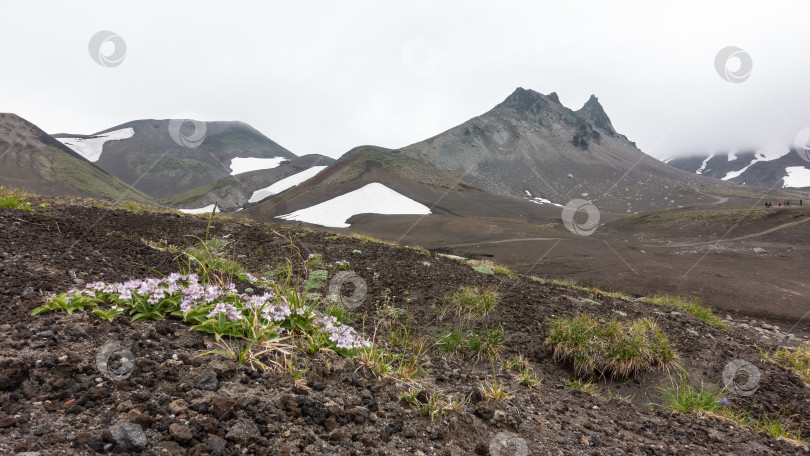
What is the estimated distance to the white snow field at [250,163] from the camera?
5472 inches

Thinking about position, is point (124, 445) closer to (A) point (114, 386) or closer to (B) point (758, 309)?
(A) point (114, 386)

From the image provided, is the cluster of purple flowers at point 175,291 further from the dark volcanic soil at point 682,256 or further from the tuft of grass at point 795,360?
the dark volcanic soil at point 682,256

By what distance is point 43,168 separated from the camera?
193ft

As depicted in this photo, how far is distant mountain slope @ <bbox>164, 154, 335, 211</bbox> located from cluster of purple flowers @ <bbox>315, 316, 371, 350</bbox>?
79052mm

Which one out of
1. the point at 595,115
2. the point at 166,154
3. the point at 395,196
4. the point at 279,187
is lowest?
the point at 395,196

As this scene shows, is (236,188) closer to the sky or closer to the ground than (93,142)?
closer to the ground

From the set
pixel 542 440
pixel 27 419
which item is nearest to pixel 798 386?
pixel 542 440

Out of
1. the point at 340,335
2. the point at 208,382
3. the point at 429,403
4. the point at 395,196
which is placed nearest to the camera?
the point at 208,382

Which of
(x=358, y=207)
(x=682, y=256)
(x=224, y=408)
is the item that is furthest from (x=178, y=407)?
(x=358, y=207)

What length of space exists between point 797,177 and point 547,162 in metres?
148

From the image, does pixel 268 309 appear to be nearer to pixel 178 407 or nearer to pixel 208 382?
pixel 208 382

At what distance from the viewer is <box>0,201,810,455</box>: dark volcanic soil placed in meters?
1.90

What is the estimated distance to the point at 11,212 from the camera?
6.34m

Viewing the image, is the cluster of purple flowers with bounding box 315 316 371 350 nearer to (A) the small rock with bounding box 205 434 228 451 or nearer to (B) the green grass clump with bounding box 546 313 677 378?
(A) the small rock with bounding box 205 434 228 451
